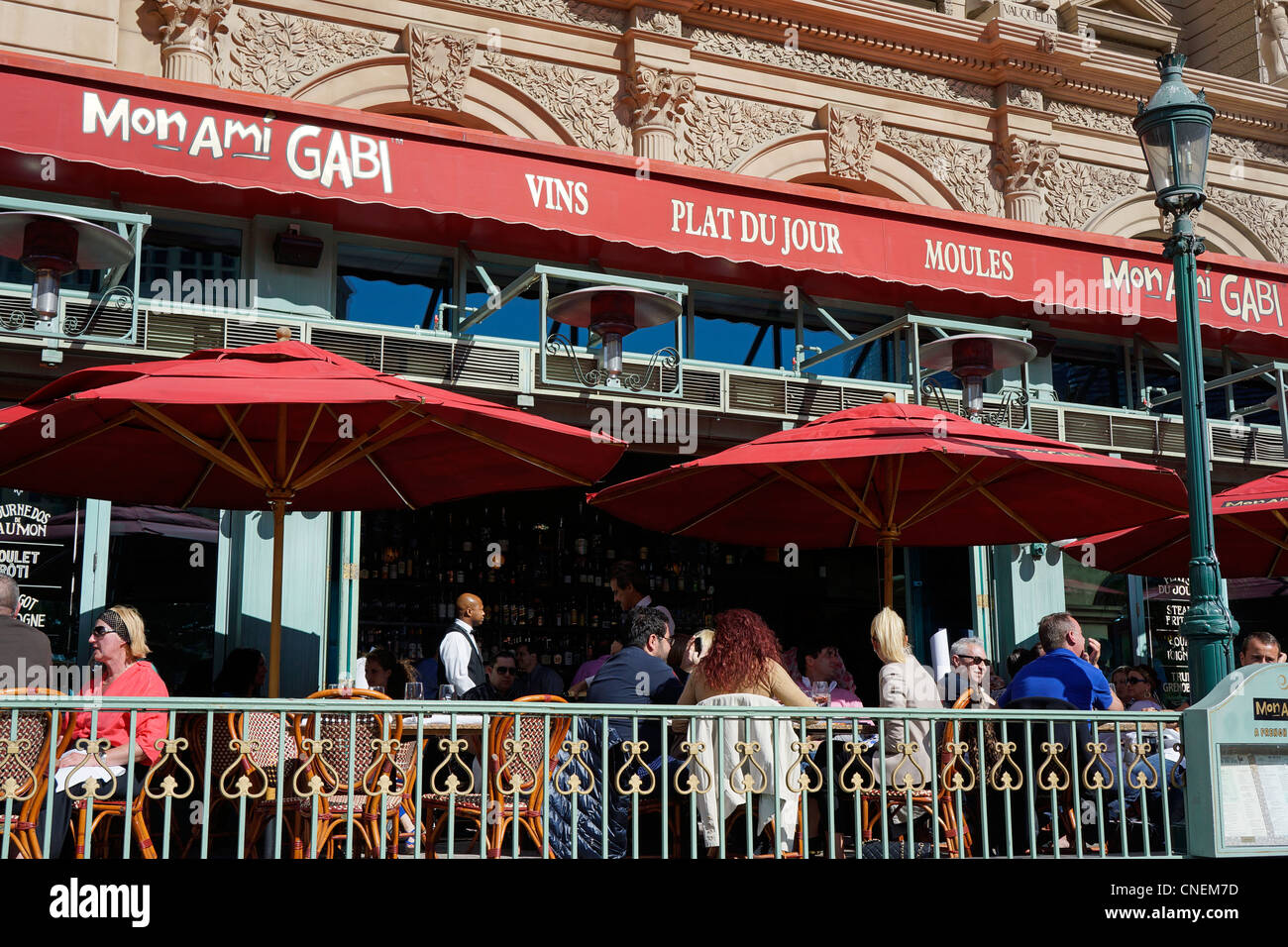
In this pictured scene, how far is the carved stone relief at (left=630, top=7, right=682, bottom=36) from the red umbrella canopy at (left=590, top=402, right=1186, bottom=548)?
21.0ft

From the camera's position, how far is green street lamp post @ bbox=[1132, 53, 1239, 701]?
6828 millimetres

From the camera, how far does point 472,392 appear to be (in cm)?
1097

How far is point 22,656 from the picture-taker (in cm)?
618

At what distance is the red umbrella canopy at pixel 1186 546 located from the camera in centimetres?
1019

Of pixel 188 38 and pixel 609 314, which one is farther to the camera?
pixel 188 38

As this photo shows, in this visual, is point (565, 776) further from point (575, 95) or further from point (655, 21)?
point (655, 21)

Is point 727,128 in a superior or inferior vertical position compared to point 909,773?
superior

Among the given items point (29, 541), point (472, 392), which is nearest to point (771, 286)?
point (472, 392)

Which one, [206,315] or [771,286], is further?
[771,286]

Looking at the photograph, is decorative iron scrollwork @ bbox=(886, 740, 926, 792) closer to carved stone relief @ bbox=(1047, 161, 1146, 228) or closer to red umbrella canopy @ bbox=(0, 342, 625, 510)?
red umbrella canopy @ bbox=(0, 342, 625, 510)

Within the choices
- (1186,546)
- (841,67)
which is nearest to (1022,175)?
(841,67)

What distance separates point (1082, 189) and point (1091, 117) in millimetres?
1026
